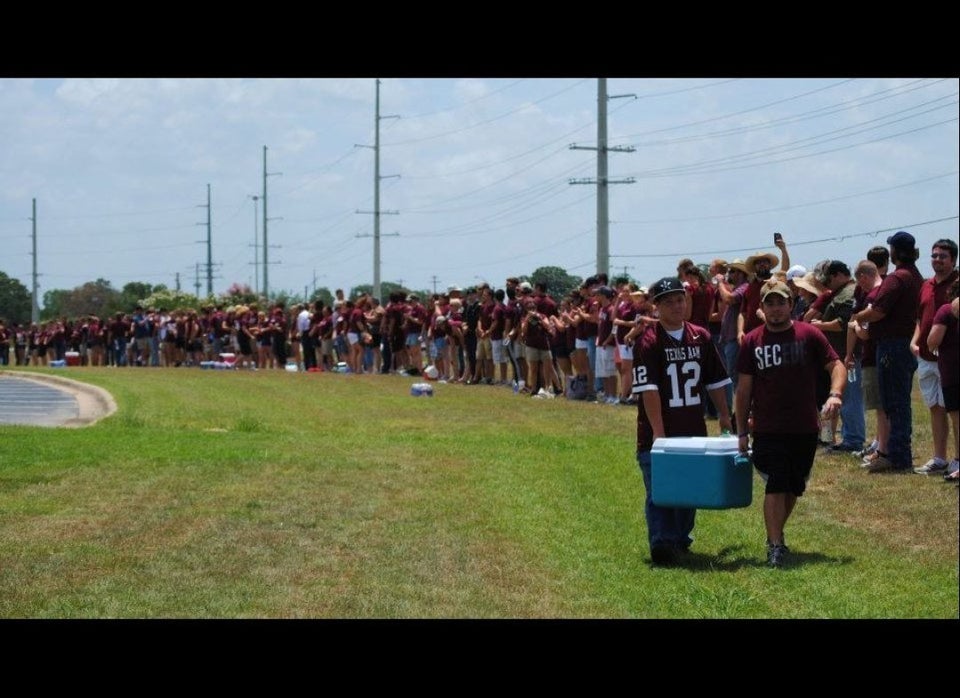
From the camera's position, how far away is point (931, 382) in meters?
13.1

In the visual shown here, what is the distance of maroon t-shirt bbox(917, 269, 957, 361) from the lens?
12602 millimetres

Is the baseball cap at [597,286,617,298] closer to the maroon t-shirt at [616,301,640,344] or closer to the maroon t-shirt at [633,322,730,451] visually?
the maroon t-shirt at [616,301,640,344]

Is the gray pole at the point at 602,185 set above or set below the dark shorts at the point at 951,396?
above

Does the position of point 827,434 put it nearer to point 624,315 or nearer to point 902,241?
point 902,241

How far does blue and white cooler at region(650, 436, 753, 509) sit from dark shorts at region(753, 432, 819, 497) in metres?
0.19

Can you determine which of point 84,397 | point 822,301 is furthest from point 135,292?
point 822,301

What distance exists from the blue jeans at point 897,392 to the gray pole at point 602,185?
22754 millimetres

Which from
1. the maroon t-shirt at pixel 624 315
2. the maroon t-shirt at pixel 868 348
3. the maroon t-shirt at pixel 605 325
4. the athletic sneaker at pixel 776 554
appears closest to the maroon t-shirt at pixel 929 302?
the maroon t-shirt at pixel 868 348

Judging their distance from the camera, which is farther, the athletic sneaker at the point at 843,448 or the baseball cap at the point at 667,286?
the athletic sneaker at the point at 843,448

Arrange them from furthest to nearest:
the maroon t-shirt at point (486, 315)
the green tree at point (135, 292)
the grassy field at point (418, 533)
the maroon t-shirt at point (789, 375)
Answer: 1. the green tree at point (135, 292)
2. the maroon t-shirt at point (486, 315)
3. the maroon t-shirt at point (789, 375)
4. the grassy field at point (418, 533)

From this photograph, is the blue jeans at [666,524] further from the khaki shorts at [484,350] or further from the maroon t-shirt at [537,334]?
the khaki shorts at [484,350]

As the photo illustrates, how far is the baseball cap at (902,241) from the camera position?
13.2 metres

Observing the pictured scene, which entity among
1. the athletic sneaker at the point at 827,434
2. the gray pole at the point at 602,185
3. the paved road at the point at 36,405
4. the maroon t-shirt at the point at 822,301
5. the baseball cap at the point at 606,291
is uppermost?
the gray pole at the point at 602,185
